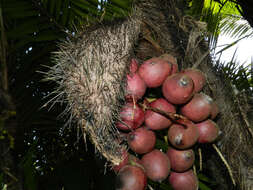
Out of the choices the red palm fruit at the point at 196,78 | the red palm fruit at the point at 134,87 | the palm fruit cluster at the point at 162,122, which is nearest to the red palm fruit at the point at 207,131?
the palm fruit cluster at the point at 162,122

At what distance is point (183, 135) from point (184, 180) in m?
0.16

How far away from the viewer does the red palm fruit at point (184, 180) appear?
32.9 inches

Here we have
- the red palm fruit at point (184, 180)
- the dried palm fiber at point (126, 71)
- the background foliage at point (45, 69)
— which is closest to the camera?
the dried palm fiber at point (126, 71)

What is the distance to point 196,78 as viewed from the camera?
0.81 meters

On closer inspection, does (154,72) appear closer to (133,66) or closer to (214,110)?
(133,66)

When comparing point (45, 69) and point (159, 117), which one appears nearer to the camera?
point (159, 117)

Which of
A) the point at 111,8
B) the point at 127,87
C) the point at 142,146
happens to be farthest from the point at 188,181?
the point at 111,8

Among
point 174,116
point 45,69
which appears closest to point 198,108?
point 174,116

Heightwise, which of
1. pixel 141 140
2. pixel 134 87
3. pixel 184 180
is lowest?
pixel 184 180

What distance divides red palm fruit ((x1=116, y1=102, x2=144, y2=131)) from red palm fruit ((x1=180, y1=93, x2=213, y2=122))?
14 centimetres

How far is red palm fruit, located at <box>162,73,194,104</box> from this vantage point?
769mm

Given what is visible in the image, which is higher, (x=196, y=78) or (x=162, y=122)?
(x=196, y=78)

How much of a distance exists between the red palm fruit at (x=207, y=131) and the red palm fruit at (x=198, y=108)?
0.08 feet

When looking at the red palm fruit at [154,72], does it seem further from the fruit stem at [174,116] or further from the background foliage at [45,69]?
the background foliage at [45,69]
